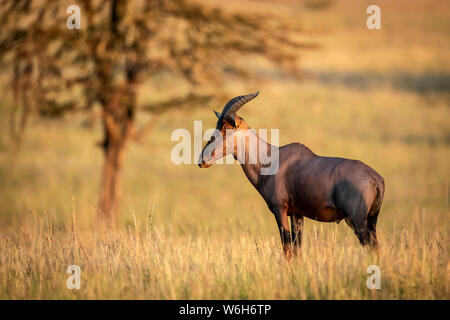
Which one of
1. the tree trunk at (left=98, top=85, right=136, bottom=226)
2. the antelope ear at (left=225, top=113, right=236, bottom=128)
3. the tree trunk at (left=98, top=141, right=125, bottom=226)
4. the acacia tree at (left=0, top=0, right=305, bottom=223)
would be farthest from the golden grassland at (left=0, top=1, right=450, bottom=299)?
the antelope ear at (left=225, top=113, right=236, bottom=128)

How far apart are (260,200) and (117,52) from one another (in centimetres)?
1005

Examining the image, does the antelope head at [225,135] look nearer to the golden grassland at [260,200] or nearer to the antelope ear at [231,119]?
the antelope ear at [231,119]

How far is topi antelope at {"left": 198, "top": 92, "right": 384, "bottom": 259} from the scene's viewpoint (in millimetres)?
5949

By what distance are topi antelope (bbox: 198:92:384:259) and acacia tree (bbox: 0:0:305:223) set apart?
23.7 feet

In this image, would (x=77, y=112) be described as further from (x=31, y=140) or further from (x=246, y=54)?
(x=31, y=140)

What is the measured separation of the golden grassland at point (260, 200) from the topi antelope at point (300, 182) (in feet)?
1.14

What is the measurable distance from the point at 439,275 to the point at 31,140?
998 inches

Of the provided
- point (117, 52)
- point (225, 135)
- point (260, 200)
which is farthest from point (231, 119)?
point (260, 200)

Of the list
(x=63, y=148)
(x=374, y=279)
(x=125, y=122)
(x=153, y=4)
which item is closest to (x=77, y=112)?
(x=125, y=122)

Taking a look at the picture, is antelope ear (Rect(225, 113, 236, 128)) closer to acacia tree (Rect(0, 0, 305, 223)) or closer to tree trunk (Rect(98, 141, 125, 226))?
acacia tree (Rect(0, 0, 305, 223))

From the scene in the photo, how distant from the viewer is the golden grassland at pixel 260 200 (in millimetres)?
6039

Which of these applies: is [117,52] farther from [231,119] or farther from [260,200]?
[260,200]

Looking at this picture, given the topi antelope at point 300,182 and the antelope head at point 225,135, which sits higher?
the antelope head at point 225,135

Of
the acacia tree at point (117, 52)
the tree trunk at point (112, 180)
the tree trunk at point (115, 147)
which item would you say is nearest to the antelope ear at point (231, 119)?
the acacia tree at point (117, 52)
